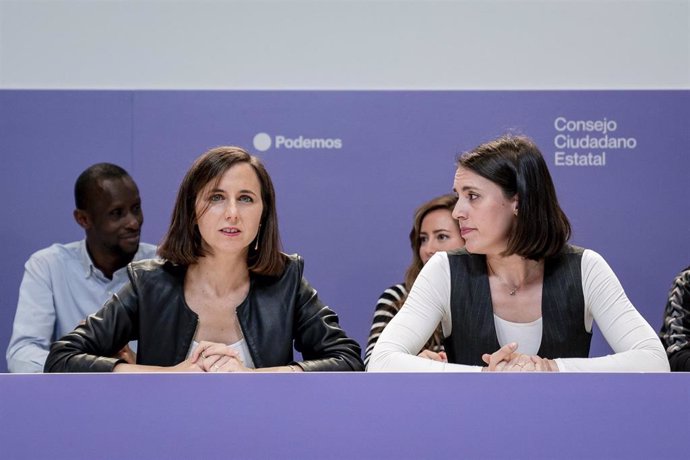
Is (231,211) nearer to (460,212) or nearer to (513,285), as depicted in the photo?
(460,212)

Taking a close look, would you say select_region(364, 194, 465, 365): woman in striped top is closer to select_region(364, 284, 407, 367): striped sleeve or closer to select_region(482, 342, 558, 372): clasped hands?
select_region(364, 284, 407, 367): striped sleeve

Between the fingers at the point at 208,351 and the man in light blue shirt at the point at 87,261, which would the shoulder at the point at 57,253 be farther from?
the fingers at the point at 208,351

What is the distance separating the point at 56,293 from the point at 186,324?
1.31m

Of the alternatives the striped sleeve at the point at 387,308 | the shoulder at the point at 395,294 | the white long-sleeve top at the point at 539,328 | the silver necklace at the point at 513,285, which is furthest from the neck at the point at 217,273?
the shoulder at the point at 395,294

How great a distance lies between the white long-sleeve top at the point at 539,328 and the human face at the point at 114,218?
1595 mm

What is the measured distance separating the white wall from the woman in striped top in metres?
0.73

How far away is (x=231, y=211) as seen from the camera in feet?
8.13

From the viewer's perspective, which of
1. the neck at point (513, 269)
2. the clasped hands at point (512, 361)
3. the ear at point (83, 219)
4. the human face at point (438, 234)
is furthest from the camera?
the ear at point (83, 219)

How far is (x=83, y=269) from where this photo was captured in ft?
12.1

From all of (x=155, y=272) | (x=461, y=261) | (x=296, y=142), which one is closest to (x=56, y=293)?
(x=296, y=142)

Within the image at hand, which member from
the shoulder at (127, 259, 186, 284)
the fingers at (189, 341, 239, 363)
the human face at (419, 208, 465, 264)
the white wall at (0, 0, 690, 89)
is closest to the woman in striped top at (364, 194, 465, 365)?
the human face at (419, 208, 465, 264)

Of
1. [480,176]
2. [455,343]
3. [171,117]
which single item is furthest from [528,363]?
[171,117]

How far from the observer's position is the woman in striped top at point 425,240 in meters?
3.34

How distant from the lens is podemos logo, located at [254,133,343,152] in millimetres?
3822
